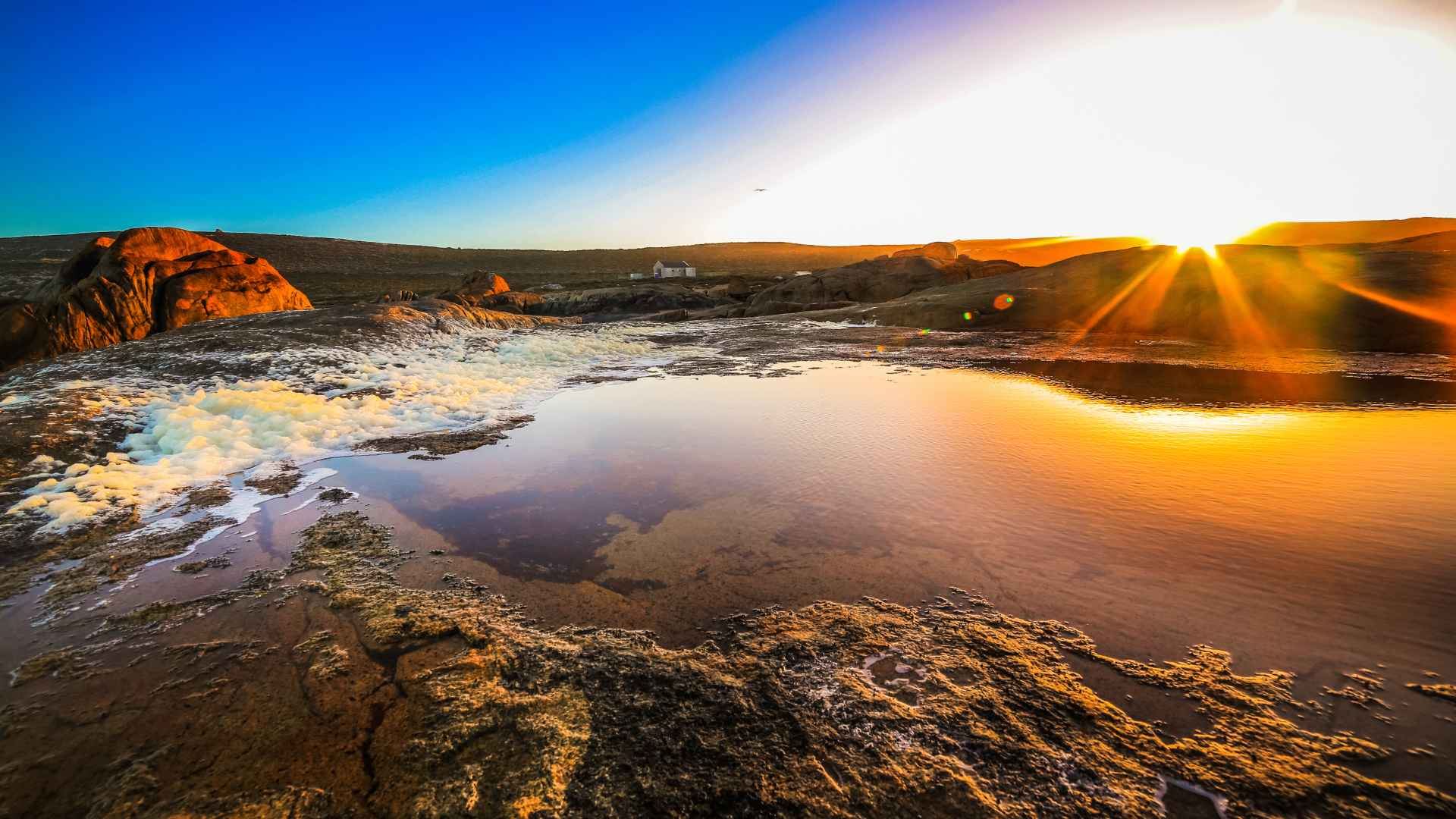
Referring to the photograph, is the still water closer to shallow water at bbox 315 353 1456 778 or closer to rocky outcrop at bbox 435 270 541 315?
shallow water at bbox 315 353 1456 778

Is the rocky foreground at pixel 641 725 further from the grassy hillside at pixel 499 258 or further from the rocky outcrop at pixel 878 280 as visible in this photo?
the grassy hillside at pixel 499 258

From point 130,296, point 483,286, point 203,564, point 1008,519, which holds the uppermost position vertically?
point 483,286

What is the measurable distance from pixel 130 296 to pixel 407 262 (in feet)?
232

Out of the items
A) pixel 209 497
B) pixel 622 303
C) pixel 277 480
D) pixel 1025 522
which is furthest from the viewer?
pixel 622 303

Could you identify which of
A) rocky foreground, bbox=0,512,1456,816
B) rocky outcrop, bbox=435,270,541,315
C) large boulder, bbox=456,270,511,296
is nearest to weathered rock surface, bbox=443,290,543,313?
rocky outcrop, bbox=435,270,541,315

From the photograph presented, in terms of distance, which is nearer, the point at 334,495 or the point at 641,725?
the point at 641,725

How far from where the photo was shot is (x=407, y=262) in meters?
69.5

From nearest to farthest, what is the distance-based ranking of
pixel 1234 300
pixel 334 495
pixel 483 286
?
pixel 334 495 < pixel 1234 300 < pixel 483 286

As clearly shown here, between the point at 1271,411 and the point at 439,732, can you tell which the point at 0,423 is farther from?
the point at 1271,411

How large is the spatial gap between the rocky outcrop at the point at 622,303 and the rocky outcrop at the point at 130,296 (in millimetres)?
17098

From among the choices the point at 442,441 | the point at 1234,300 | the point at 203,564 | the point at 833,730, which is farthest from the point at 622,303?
the point at 833,730

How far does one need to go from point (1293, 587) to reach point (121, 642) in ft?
15.3

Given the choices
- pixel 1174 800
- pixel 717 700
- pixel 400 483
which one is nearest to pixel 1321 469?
pixel 1174 800

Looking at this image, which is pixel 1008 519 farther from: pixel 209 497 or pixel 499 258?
pixel 499 258
